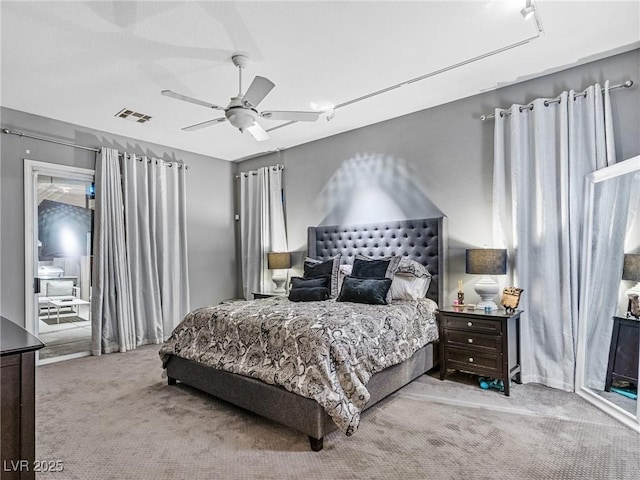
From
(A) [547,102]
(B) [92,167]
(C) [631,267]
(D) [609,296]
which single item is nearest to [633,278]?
→ (C) [631,267]

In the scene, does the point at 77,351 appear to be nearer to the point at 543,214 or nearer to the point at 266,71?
the point at 266,71

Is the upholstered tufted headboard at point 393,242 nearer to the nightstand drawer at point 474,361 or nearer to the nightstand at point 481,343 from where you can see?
the nightstand at point 481,343

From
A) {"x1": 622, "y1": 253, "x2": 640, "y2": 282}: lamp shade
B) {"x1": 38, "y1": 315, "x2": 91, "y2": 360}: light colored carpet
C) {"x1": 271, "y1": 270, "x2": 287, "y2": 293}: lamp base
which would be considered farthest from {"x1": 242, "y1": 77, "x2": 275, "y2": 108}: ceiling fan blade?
{"x1": 38, "y1": 315, "x2": 91, "y2": 360}: light colored carpet

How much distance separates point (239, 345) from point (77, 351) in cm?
300

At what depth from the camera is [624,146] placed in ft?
10.4

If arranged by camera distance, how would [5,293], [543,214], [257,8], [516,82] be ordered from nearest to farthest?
[257,8]
[543,214]
[516,82]
[5,293]

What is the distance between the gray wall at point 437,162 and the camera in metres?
3.34

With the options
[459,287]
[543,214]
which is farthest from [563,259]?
[459,287]

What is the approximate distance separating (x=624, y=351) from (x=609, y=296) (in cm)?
44

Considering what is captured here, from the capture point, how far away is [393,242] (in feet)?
15.0

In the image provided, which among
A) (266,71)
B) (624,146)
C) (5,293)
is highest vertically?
(266,71)

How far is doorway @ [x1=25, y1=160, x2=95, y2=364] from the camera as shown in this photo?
4.33m

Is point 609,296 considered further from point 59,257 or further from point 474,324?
point 59,257

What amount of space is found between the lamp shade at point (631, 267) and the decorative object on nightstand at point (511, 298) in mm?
767
